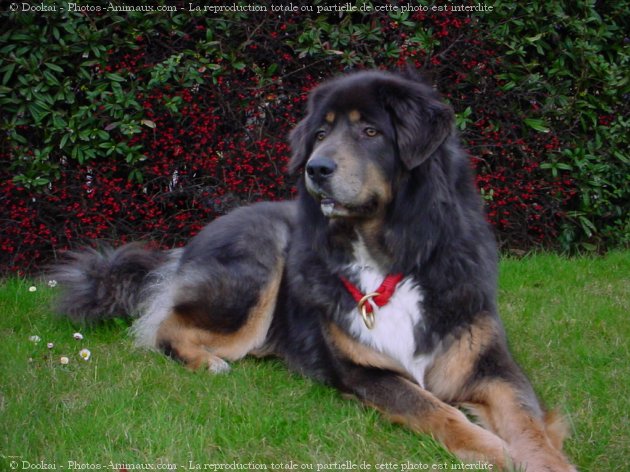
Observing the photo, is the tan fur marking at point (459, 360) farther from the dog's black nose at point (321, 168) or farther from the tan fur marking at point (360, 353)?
the dog's black nose at point (321, 168)

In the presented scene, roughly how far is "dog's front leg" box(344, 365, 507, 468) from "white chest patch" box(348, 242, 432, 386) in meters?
0.10

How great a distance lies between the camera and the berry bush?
18.6 ft

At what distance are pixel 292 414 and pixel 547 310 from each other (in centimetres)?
227

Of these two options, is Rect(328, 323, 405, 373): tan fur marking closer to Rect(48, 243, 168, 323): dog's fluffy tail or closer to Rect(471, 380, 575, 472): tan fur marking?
Rect(471, 380, 575, 472): tan fur marking

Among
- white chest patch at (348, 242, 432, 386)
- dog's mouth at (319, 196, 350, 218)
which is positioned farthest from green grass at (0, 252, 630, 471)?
dog's mouth at (319, 196, 350, 218)

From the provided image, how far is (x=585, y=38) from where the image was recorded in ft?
20.7

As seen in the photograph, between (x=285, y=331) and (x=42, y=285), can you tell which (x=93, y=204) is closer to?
(x=42, y=285)

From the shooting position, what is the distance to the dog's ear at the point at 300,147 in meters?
3.69

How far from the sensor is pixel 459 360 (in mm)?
3271

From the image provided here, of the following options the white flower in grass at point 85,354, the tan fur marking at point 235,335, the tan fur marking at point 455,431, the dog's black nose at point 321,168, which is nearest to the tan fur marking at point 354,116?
the dog's black nose at point 321,168

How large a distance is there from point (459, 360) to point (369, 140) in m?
1.09

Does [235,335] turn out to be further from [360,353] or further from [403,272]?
[403,272]

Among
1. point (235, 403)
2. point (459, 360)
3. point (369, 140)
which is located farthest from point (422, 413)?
point (369, 140)

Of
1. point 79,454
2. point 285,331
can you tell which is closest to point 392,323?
point 285,331
